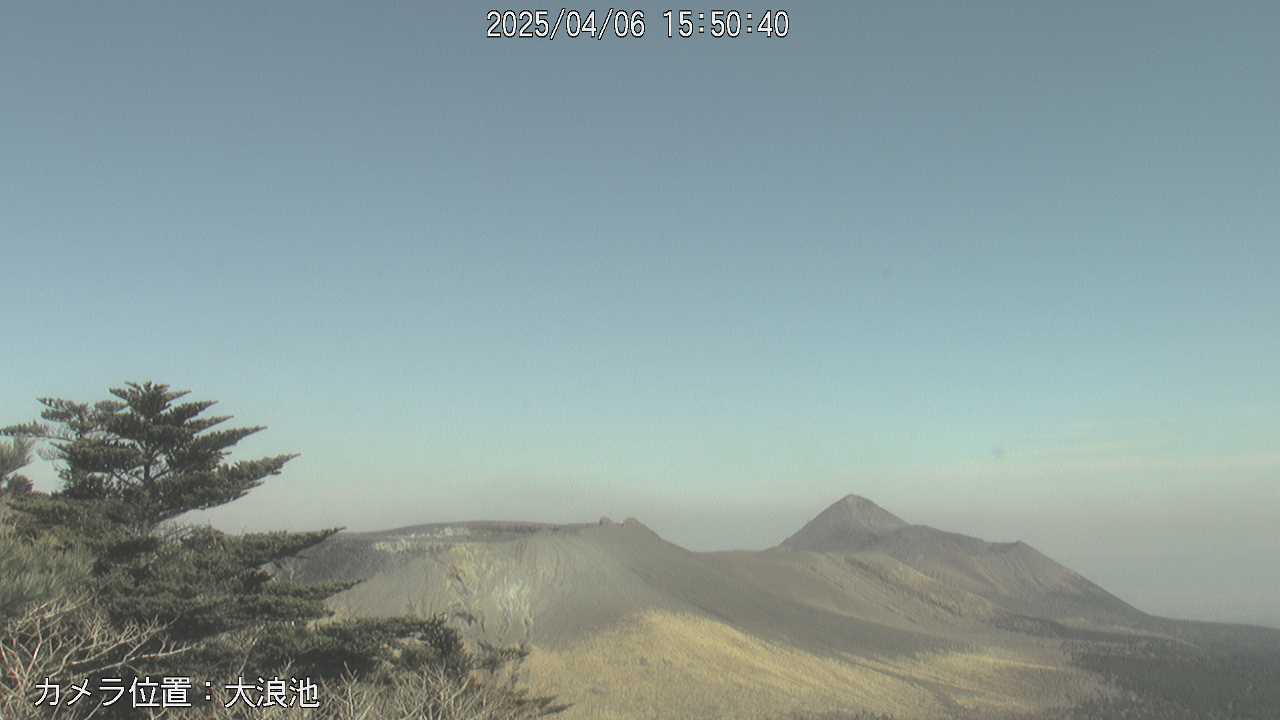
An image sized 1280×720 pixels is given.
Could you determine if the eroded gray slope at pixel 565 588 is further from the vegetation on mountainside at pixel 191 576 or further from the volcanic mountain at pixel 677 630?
the vegetation on mountainside at pixel 191 576

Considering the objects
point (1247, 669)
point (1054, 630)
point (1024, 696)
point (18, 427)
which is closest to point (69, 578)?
point (18, 427)

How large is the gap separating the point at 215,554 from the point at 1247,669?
4447 inches

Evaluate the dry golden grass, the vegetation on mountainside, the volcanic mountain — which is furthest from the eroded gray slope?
the vegetation on mountainside

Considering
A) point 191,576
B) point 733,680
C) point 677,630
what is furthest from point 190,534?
point 677,630

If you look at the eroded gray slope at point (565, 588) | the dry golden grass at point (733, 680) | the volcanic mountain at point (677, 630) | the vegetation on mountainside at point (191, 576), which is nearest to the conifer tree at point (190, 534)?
the vegetation on mountainside at point (191, 576)

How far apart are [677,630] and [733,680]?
9442mm

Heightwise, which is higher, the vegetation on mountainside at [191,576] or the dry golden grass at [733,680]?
the vegetation on mountainside at [191,576]

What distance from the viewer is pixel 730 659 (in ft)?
213

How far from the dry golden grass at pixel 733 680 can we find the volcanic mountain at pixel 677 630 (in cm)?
18

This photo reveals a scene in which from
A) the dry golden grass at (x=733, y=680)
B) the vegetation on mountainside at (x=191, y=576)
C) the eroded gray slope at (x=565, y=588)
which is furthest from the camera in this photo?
the eroded gray slope at (x=565, y=588)

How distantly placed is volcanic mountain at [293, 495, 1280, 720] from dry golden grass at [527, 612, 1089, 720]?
0.18 meters

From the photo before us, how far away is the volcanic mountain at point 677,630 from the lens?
58219mm

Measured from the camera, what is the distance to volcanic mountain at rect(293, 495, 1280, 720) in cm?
5822

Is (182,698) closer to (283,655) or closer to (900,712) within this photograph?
(283,655)
